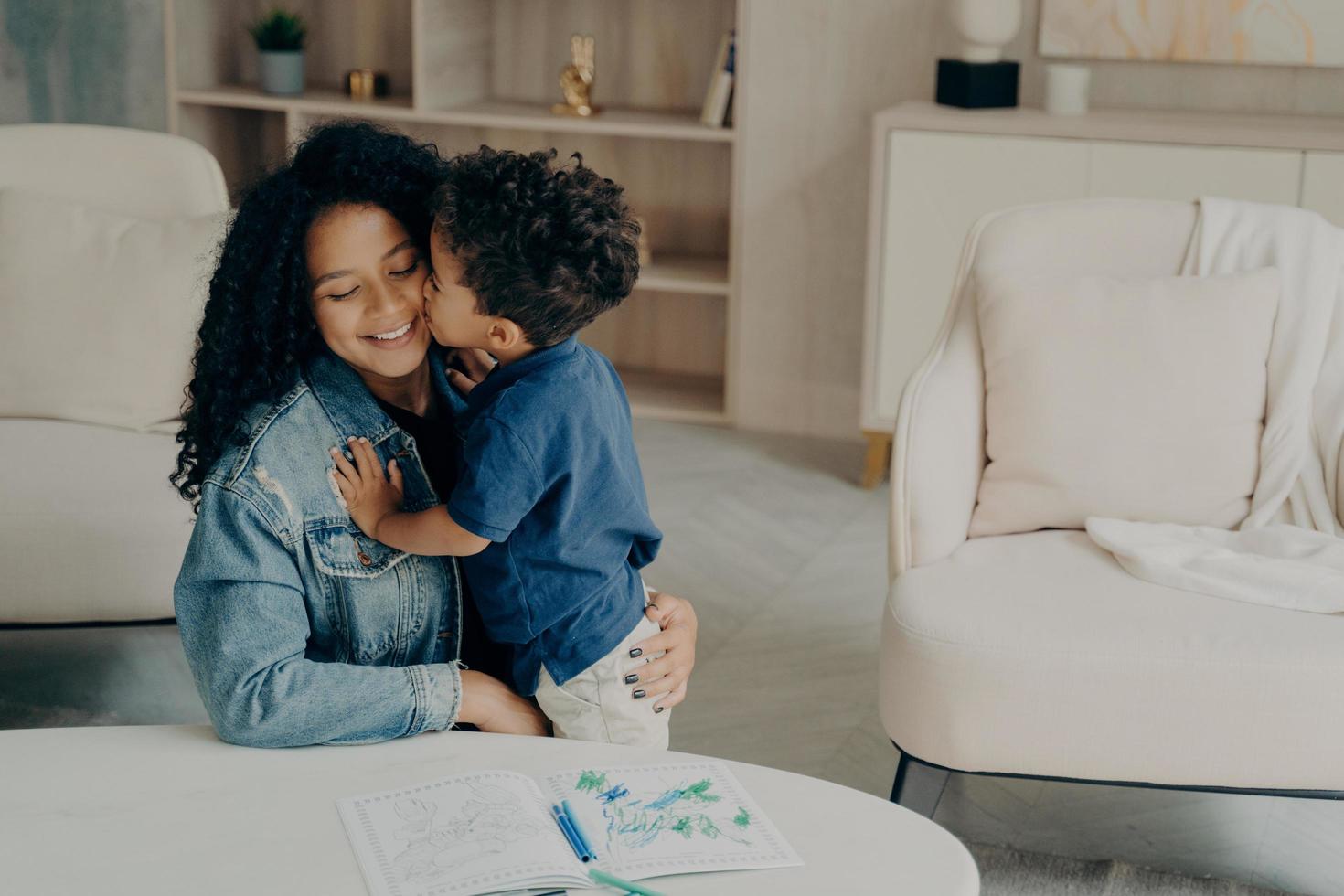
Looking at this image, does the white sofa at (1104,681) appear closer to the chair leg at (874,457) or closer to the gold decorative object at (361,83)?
the chair leg at (874,457)

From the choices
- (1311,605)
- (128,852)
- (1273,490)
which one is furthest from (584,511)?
(1273,490)

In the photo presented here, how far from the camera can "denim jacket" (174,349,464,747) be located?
126 centimetres

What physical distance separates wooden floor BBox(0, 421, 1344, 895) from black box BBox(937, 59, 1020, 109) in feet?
3.12

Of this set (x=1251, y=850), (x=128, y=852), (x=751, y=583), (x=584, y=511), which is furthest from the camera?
(x=751, y=583)

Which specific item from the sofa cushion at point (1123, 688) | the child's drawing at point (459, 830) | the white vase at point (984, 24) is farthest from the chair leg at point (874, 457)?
the child's drawing at point (459, 830)

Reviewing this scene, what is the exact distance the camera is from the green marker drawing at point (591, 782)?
123cm

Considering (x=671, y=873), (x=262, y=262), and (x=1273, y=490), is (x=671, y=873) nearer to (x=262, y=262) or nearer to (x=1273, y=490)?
(x=262, y=262)

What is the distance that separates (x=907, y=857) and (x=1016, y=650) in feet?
2.09

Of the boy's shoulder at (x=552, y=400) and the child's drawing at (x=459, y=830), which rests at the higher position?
the boy's shoulder at (x=552, y=400)

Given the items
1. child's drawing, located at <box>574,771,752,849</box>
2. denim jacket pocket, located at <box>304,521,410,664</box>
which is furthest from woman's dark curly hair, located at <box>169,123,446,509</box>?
child's drawing, located at <box>574,771,752,849</box>

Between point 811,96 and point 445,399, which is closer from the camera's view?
point 445,399

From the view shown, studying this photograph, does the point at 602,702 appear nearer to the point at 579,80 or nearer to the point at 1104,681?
the point at 1104,681

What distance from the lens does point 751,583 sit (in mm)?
2955

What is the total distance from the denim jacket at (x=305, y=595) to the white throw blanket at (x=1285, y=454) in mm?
1024
